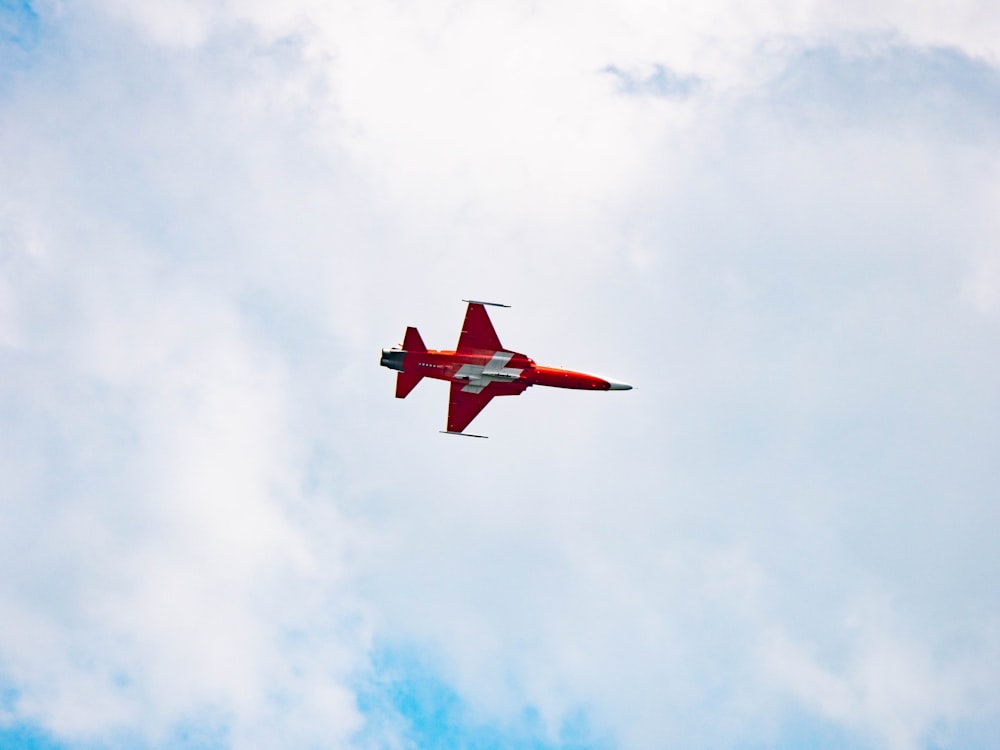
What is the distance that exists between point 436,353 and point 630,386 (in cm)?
1930

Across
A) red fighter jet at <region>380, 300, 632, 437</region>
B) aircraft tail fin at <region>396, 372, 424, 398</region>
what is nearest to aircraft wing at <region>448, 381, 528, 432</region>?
red fighter jet at <region>380, 300, 632, 437</region>

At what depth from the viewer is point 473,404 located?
391ft

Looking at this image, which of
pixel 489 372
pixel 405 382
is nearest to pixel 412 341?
pixel 405 382

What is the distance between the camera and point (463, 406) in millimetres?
119062

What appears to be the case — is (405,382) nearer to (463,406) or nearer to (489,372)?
(463,406)

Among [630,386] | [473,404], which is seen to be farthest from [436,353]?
[630,386]

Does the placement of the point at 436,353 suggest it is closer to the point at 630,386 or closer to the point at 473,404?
the point at 473,404

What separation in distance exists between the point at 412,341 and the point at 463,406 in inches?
355

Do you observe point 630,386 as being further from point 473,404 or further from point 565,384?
point 473,404

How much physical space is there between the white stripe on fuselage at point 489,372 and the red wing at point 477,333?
41.4 inches

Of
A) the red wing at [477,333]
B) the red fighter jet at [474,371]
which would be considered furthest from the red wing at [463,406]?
the red wing at [477,333]

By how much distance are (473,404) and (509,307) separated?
1273 centimetres

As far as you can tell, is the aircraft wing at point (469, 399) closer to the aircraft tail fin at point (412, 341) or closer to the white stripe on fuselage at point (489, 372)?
the white stripe on fuselage at point (489, 372)

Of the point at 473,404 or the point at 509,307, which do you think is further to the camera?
the point at 473,404
